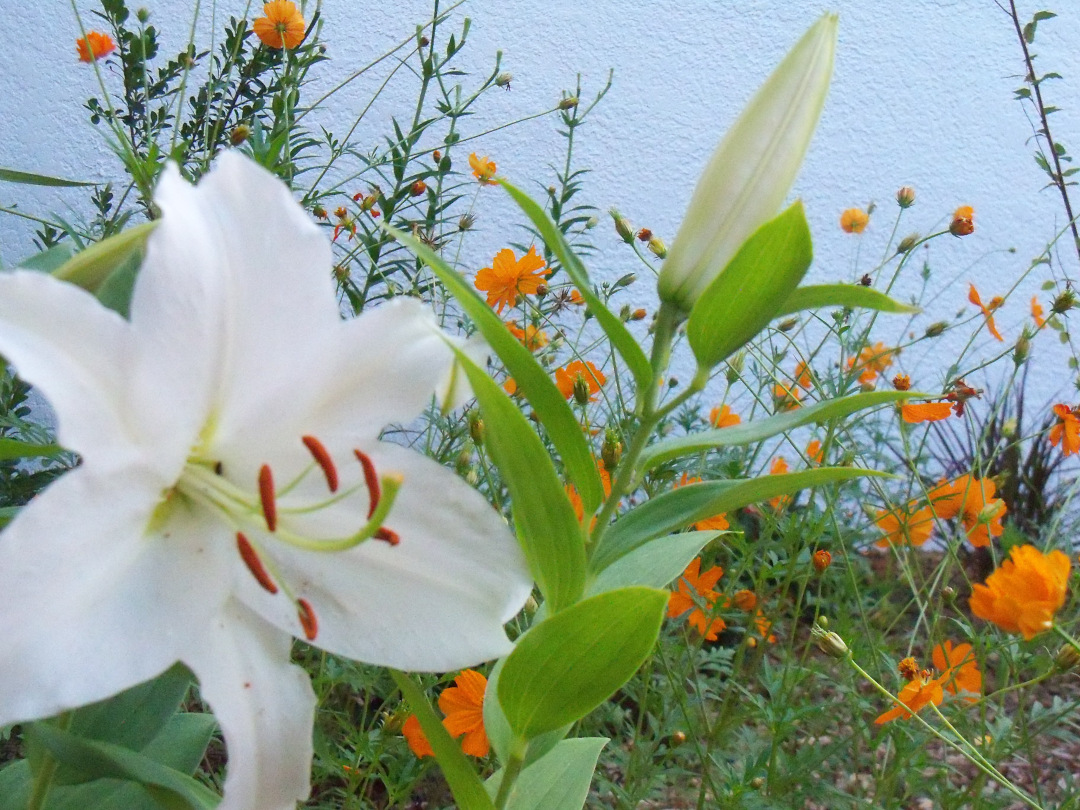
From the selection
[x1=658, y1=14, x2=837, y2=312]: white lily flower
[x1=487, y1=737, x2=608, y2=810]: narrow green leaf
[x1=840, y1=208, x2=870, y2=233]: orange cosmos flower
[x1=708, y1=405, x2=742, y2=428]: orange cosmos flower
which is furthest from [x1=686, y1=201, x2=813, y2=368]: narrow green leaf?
[x1=840, y1=208, x2=870, y2=233]: orange cosmos flower

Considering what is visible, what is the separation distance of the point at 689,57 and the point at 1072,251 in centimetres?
113

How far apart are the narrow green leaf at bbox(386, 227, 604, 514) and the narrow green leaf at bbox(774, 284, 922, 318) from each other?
9cm

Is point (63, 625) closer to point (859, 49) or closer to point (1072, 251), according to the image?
point (859, 49)

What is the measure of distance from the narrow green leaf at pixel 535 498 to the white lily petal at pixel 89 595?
0.10 m

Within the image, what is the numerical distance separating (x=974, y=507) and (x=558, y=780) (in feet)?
2.42

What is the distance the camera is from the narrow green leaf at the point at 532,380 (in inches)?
11.7

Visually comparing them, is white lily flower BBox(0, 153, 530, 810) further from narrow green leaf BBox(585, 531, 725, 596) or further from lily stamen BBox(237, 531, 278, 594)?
narrow green leaf BBox(585, 531, 725, 596)

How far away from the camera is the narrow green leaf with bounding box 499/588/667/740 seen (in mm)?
320

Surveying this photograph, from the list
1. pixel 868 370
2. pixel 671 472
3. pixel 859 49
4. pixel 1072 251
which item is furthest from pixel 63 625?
pixel 1072 251

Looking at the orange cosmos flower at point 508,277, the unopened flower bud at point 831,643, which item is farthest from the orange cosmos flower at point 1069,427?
the orange cosmos flower at point 508,277

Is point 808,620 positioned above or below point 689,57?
below

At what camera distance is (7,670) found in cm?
22

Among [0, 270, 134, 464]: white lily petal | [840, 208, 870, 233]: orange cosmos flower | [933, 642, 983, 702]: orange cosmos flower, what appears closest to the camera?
[0, 270, 134, 464]: white lily petal

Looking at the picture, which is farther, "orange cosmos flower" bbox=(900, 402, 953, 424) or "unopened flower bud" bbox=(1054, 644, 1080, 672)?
"orange cosmos flower" bbox=(900, 402, 953, 424)
